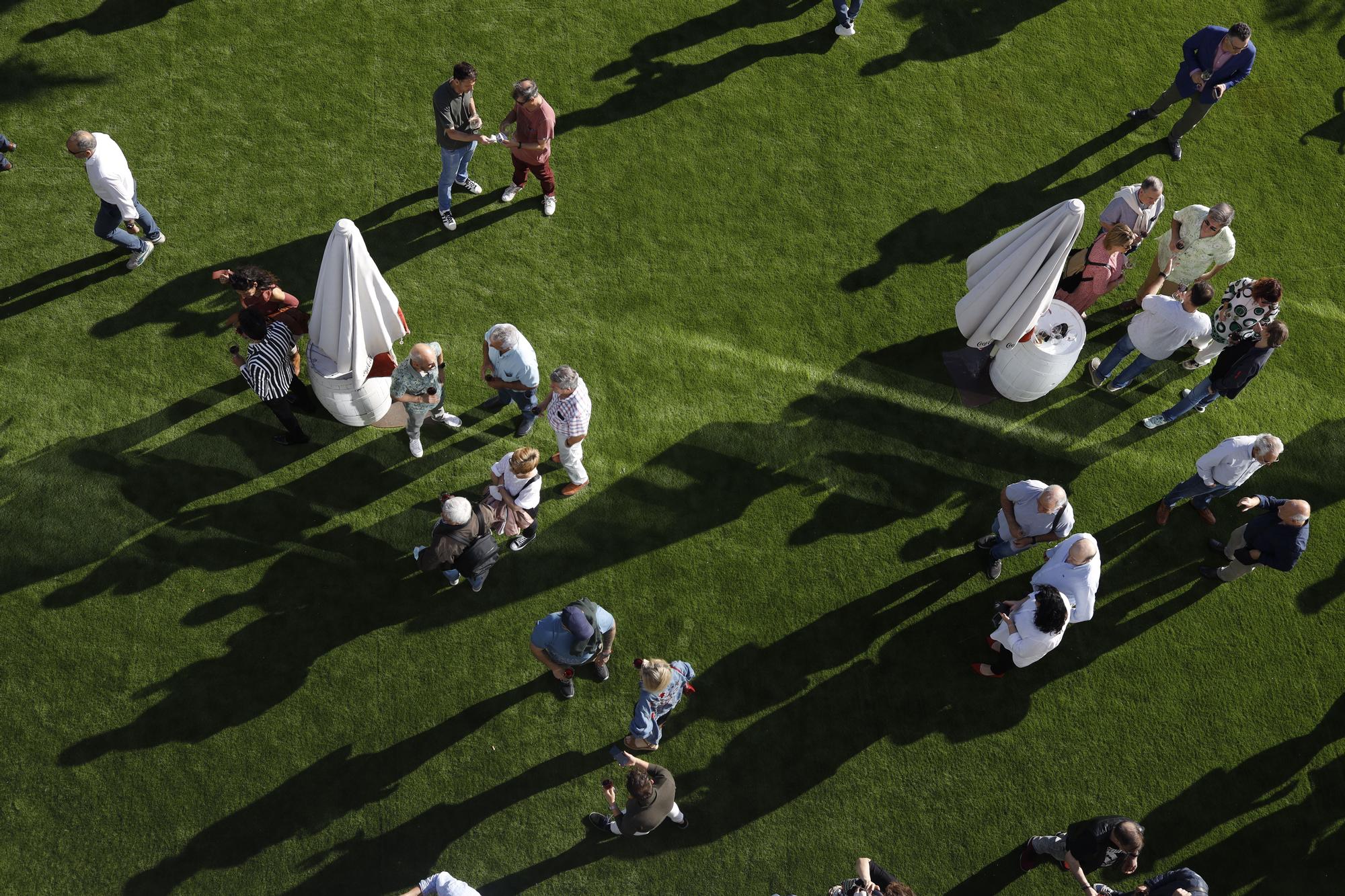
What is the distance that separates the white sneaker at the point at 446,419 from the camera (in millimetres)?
9156

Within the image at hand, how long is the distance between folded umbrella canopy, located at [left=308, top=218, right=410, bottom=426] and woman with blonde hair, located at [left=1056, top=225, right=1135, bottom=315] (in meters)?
6.97

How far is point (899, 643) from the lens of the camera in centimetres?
883

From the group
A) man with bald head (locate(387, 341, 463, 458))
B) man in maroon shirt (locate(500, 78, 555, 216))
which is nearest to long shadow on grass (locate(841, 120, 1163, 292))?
man in maroon shirt (locate(500, 78, 555, 216))

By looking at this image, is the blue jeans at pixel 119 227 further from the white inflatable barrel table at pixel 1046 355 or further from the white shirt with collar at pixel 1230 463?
the white shirt with collar at pixel 1230 463

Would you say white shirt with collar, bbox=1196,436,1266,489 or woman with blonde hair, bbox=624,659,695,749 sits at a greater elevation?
white shirt with collar, bbox=1196,436,1266,489

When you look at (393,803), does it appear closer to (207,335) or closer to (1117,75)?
(207,335)

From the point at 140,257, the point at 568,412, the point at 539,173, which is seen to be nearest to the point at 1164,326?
the point at 568,412

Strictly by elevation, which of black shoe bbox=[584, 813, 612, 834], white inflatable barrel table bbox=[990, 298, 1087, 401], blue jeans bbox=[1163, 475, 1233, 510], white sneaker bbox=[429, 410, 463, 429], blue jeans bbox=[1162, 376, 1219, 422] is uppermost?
white inflatable barrel table bbox=[990, 298, 1087, 401]

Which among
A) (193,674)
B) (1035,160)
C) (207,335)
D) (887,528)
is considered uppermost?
(1035,160)

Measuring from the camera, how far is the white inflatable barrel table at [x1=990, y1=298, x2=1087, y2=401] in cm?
941

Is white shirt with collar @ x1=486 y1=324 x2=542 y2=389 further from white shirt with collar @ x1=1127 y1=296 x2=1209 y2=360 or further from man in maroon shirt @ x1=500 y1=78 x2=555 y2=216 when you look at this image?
white shirt with collar @ x1=1127 y1=296 x2=1209 y2=360

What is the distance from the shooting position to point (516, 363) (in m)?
8.24

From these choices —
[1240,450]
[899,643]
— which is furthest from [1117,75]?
[899,643]

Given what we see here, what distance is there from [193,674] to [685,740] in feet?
14.7
